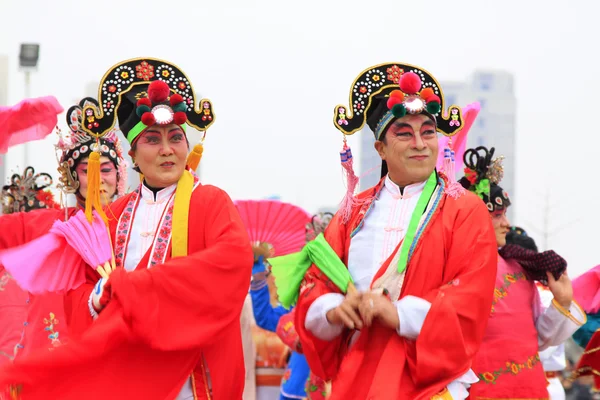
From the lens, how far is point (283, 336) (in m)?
8.22

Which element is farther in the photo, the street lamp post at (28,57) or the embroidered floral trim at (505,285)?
the street lamp post at (28,57)

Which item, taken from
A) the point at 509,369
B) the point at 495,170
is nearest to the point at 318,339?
the point at 509,369

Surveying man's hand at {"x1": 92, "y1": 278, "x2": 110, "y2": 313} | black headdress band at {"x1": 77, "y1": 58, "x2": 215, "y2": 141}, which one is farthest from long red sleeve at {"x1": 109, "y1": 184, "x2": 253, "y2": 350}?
black headdress band at {"x1": 77, "y1": 58, "x2": 215, "y2": 141}

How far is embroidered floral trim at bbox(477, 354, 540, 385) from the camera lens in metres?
5.70

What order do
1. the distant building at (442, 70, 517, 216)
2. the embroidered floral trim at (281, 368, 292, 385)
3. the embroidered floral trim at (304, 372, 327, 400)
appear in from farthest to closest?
the distant building at (442, 70, 517, 216)
the embroidered floral trim at (281, 368, 292, 385)
the embroidered floral trim at (304, 372, 327, 400)

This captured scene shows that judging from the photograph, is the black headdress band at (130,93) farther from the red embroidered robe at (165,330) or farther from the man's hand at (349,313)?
the man's hand at (349,313)

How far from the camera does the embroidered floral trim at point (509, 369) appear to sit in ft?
18.7

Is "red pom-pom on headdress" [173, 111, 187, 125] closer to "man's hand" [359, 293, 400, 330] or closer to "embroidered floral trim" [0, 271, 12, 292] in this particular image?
"man's hand" [359, 293, 400, 330]

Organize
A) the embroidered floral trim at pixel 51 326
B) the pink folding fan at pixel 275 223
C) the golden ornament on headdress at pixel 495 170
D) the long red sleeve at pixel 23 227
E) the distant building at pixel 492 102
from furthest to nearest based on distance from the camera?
the distant building at pixel 492 102
the pink folding fan at pixel 275 223
the embroidered floral trim at pixel 51 326
the golden ornament on headdress at pixel 495 170
the long red sleeve at pixel 23 227

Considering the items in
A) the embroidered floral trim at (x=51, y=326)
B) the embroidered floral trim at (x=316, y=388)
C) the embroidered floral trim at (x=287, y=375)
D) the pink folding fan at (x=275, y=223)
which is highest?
the pink folding fan at (x=275, y=223)

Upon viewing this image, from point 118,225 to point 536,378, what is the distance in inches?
96.6

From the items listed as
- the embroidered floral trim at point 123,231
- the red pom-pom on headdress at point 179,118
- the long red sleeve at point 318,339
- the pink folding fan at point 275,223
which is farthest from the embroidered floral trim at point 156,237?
the pink folding fan at point 275,223

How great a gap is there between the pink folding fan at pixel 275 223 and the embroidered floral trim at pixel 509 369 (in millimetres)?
3387

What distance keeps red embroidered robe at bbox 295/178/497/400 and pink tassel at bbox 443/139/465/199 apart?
0.04 metres
